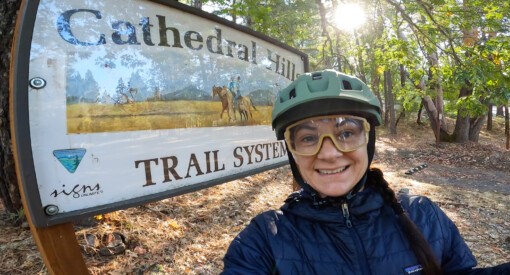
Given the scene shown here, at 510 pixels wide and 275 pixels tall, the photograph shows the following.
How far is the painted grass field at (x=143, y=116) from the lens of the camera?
174 cm

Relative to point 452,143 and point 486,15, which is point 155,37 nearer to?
point 486,15

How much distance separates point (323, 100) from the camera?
1729 millimetres

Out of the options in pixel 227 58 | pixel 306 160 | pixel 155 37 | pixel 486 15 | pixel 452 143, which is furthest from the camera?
pixel 452 143

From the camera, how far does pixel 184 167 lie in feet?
7.30

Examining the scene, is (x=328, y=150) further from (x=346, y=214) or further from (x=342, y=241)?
(x=342, y=241)

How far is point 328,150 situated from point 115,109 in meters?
1.25

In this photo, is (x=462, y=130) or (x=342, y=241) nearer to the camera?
(x=342, y=241)

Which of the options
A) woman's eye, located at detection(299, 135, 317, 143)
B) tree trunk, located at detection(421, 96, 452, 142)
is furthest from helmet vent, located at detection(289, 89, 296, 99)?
tree trunk, located at detection(421, 96, 452, 142)

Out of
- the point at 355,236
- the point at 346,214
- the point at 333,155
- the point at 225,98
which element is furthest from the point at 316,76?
the point at 225,98

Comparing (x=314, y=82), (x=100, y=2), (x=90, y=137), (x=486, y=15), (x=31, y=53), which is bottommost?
(x=90, y=137)

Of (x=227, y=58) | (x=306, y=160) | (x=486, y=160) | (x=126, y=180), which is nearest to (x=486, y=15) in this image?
(x=486, y=160)

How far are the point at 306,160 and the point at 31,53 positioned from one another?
1.46 m

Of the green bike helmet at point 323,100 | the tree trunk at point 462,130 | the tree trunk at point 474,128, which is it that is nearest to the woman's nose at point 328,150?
the green bike helmet at point 323,100

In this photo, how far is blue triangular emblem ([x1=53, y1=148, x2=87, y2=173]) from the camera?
1.63m
